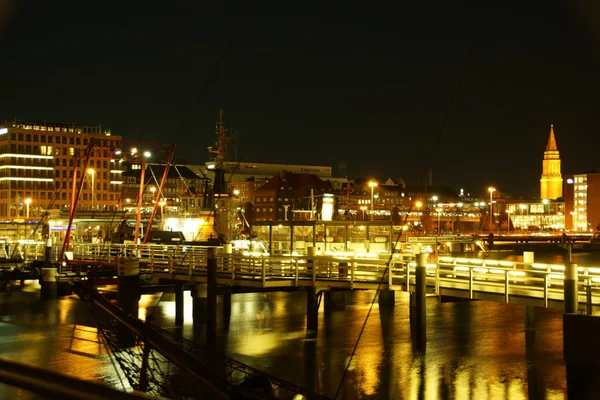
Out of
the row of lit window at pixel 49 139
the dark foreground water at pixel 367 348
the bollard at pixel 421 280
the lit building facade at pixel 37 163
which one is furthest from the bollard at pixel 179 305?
the row of lit window at pixel 49 139

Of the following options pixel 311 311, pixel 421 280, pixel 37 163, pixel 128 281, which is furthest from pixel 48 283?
pixel 37 163

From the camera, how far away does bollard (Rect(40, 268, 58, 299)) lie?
4397 centimetres

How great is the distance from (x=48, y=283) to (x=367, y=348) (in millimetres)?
22773

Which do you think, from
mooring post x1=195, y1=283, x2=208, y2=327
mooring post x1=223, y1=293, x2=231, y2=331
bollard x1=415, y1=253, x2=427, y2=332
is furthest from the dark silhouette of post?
bollard x1=415, y1=253, x2=427, y2=332

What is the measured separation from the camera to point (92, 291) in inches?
778

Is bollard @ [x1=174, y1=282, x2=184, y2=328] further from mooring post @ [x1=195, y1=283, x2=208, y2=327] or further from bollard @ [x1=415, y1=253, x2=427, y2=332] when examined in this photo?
bollard @ [x1=415, y1=253, x2=427, y2=332]

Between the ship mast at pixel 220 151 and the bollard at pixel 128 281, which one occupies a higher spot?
the ship mast at pixel 220 151

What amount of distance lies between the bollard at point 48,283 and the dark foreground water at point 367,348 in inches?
34.3

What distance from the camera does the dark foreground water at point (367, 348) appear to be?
22641 millimetres

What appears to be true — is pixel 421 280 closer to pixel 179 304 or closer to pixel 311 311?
pixel 311 311

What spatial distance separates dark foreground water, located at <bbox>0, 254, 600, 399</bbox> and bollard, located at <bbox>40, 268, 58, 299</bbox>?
87 centimetres

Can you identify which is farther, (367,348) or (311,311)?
(311,311)

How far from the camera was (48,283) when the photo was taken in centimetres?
4428

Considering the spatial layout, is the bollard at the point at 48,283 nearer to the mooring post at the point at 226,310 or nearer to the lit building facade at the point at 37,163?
the mooring post at the point at 226,310
